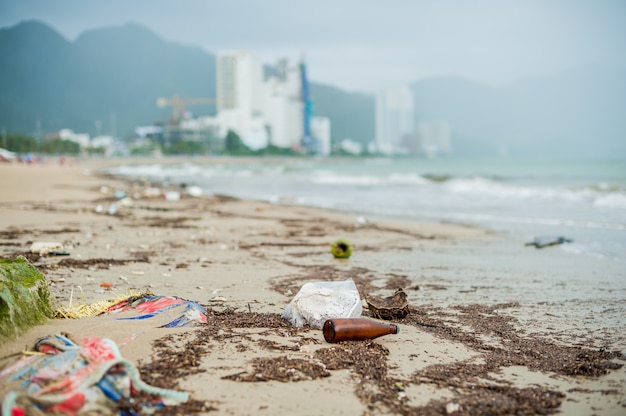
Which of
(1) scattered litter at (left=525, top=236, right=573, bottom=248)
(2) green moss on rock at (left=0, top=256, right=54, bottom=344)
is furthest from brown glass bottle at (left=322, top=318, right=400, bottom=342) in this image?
(1) scattered litter at (left=525, top=236, right=573, bottom=248)

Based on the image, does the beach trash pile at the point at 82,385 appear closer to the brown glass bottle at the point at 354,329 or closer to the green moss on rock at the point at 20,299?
the green moss on rock at the point at 20,299

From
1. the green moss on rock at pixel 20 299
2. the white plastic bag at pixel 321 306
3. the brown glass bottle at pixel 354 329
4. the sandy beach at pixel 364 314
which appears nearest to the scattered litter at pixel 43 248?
the sandy beach at pixel 364 314

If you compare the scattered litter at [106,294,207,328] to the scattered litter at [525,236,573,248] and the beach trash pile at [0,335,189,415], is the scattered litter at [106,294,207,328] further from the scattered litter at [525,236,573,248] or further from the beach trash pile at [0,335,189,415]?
the scattered litter at [525,236,573,248]

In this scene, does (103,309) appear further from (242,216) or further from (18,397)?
(242,216)

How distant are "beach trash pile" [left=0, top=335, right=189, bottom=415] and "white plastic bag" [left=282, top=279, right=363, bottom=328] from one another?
Answer: 1768 mm

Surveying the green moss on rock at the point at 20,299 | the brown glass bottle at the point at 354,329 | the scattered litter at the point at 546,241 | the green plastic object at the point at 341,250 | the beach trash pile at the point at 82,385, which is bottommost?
the scattered litter at the point at 546,241

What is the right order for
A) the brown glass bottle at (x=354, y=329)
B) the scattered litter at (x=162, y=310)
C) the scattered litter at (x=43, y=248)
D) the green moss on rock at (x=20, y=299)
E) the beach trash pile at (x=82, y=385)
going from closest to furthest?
the beach trash pile at (x=82, y=385) → the green moss on rock at (x=20, y=299) → the brown glass bottle at (x=354, y=329) → the scattered litter at (x=162, y=310) → the scattered litter at (x=43, y=248)

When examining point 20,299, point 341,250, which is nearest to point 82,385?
point 20,299

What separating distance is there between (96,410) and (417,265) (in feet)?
21.4

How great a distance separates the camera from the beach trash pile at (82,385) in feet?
9.59

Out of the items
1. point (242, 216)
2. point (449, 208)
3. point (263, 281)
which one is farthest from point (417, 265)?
point (449, 208)

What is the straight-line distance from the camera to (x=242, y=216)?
637 inches

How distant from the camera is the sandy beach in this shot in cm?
356

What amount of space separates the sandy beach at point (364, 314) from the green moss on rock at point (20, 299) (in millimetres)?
90
